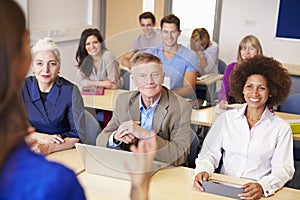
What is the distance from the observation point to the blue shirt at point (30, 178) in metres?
0.58

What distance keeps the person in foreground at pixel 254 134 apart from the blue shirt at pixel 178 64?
0.99 feet

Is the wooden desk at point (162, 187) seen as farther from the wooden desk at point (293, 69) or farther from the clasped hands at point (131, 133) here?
the wooden desk at point (293, 69)

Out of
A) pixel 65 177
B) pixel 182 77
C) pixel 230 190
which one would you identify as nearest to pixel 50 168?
pixel 65 177

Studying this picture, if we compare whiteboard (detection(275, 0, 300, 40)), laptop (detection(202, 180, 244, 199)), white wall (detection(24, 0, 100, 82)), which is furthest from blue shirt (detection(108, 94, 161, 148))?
whiteboard (detection(275, 0, 300, 40))

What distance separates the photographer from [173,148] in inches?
76.6

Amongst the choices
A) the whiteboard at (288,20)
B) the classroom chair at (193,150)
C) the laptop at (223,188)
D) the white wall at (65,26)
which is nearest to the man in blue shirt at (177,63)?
the classroom chair at (193,150)

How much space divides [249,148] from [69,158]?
0.86 m

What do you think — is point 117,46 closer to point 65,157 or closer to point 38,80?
point 38,80

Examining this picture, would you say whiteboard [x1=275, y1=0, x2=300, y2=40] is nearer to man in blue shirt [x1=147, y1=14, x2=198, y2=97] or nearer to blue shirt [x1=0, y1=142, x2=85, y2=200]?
man in blue shirt [x1=147, y1=14, x2=198, y2=97]

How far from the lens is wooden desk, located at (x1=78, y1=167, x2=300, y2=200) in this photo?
1650 mm

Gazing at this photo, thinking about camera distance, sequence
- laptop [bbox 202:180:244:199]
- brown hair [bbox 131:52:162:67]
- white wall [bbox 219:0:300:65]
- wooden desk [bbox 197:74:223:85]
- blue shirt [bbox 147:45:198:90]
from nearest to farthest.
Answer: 1. laptop [bbox 202:180:244:199]
2. brown hair [bbox 131:52:162:67]
3. blue shirt [bbox 147:45:198:90]
4. wooden desk [bbox 197:74:223:85]
5. white wall [bbox 219:0:300:65]

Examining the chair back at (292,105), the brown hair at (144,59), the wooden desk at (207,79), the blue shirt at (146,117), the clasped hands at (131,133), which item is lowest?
the chair back at (292,105)

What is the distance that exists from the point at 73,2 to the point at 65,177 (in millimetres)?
4483

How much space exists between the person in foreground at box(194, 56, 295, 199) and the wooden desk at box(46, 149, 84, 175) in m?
0.54
